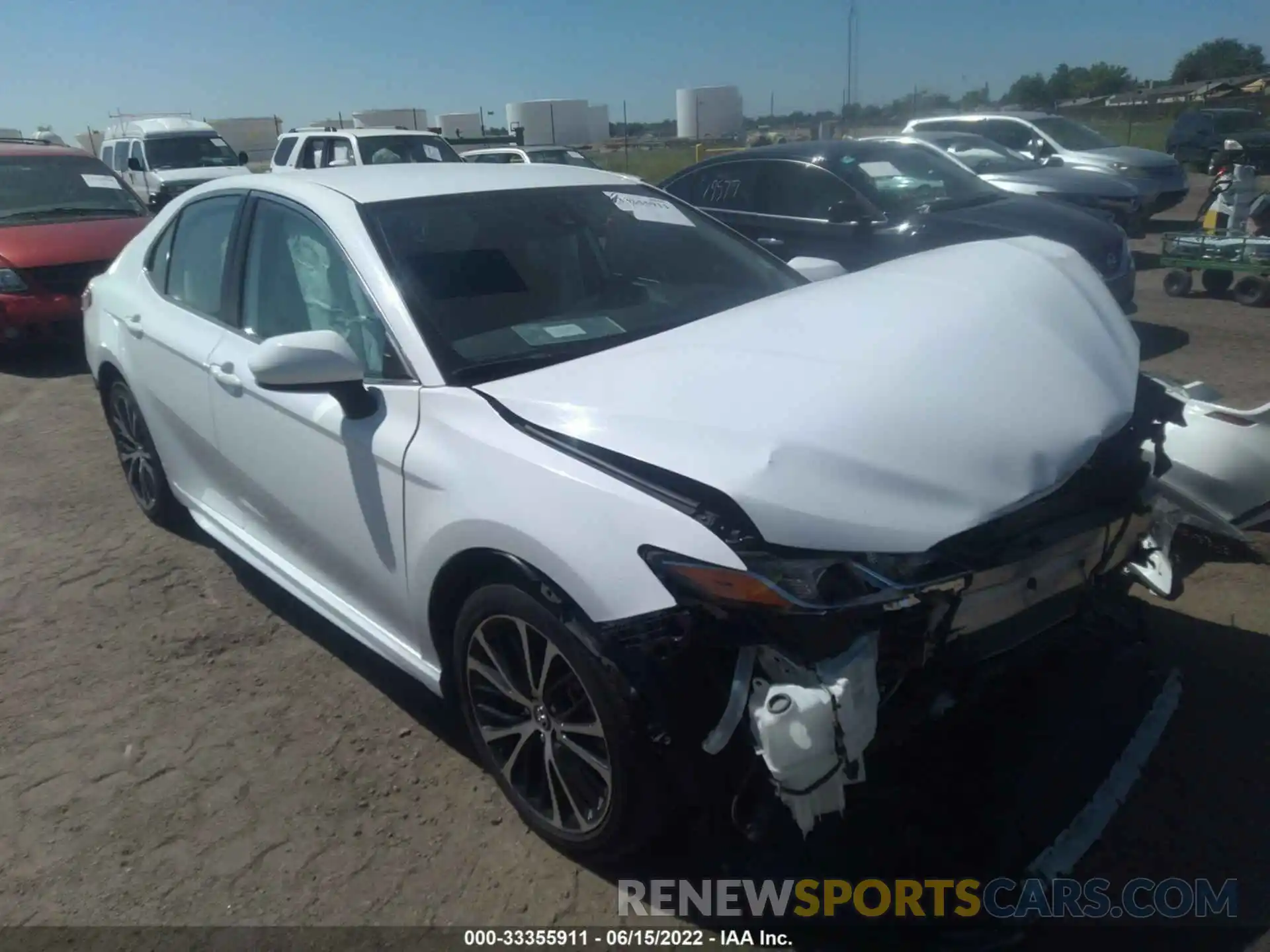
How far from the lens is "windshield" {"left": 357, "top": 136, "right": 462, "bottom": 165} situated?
14766 mm

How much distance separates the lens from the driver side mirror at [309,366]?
105 inches

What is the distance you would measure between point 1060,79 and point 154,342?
7135cm

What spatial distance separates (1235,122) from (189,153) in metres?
23.1

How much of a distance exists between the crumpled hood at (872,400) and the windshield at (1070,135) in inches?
533

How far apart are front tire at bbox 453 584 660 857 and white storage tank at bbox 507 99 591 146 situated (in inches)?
1696

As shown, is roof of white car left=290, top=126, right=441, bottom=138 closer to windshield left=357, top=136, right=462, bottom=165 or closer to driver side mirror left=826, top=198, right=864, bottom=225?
windshield left=357, top=136, right=462, bottom=165

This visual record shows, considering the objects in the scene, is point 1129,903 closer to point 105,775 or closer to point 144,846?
point 144,846

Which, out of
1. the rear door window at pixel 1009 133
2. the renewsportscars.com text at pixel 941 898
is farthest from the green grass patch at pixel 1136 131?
the renewsportscars.com text at pixel 941 898

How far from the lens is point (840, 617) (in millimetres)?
1975

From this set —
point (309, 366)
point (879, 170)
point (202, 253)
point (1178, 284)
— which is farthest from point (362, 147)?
point (309, 366)

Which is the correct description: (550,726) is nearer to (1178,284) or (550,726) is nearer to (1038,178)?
(1178,284)

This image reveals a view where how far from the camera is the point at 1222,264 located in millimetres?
9461

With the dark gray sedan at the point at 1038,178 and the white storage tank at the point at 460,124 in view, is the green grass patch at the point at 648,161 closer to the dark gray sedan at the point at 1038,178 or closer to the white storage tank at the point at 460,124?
the white storage tank at the point at 460,124

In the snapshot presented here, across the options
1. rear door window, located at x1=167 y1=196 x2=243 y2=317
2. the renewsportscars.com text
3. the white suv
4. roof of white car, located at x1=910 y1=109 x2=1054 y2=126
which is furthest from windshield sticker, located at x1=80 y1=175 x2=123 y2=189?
roof of white car, located at x1=910 y1=109 x2=1054 y2=126
